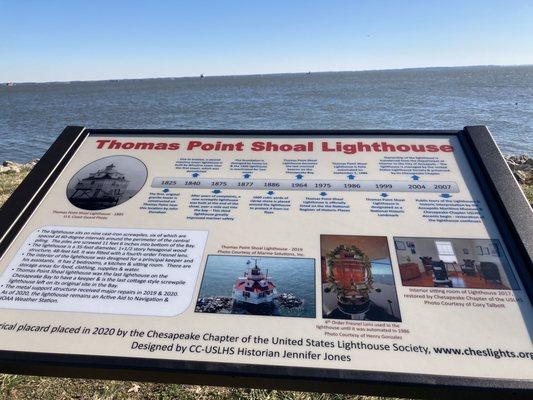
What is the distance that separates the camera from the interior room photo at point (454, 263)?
217 cm

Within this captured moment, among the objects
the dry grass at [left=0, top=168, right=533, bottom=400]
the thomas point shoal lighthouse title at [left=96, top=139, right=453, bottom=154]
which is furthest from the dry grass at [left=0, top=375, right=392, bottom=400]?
the thomas point shoal lighthouse title at [left=96, top=139, right=453, bottom=154]

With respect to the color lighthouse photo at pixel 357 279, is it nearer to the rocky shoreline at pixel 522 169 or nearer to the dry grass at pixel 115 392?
the dry grass at pixel 115 392

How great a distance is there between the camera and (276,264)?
91.5 inches

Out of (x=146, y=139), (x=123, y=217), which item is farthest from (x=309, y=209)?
(x=146, y=139)

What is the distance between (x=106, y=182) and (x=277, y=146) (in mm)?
1286

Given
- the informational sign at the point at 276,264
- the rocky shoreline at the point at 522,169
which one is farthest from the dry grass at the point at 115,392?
the rocky shoreline at the point at 522,169

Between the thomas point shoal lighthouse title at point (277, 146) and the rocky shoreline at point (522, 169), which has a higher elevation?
the rocky shoreline at point (522, 169)

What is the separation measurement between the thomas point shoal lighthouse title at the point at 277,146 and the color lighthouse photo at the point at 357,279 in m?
0.87

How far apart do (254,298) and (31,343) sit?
3.83 ft

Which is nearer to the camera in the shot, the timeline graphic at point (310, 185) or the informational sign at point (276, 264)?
the informational sign at point (276, 264)

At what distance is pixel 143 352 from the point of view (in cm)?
200

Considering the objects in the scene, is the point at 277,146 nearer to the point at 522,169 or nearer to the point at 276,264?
the point at 276,264

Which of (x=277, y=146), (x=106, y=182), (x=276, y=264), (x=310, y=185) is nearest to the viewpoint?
(x=276, y=264)

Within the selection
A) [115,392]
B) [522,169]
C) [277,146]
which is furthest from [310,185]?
[522,169]
